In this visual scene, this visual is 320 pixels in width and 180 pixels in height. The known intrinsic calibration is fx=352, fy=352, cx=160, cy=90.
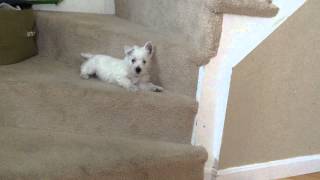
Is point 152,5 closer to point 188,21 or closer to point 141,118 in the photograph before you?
point 188,21

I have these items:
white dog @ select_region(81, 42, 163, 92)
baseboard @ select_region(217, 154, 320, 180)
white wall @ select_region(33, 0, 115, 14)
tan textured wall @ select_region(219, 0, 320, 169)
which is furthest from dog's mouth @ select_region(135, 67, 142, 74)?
white wall @ select_region(33, 0, 115, 14)

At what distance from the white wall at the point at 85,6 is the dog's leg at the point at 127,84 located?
0.85 metres

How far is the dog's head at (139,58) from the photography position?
1.47 m

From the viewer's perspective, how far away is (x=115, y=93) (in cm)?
134

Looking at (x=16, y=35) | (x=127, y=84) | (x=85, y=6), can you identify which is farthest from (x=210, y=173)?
(x=85, y=6)

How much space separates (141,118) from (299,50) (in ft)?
2.36

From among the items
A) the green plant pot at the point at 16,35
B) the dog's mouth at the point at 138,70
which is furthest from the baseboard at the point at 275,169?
the green plant pot at the point at 16,35

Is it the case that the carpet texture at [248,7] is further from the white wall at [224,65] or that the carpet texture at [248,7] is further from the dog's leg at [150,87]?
the dog's leg at [150,87]

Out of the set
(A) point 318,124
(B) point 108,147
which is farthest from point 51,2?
(A) point 318,124

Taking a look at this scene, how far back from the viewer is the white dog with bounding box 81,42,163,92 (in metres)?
1.47

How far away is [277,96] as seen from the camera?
1.50m

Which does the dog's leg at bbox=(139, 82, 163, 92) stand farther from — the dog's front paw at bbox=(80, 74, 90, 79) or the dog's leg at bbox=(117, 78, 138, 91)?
the dog's front paw at bbox=(80, 74, 90, 79)

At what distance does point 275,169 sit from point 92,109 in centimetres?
89

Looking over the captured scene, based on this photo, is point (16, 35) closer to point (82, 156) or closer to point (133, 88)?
point (133, 88)
